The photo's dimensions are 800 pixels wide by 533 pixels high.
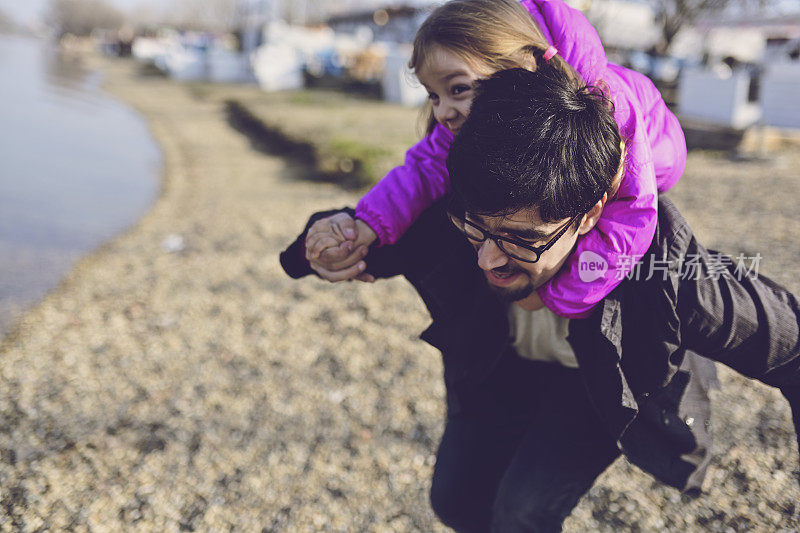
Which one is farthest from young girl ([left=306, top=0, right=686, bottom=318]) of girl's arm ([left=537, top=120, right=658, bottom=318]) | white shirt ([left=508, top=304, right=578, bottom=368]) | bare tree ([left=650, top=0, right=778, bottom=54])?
bare tree ([left=650, top=0, right=778, bottom=54])

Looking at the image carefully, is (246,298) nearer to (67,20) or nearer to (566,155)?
(566,155)

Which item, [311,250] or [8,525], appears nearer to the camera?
[311,250]

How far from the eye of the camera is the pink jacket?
5.01ft

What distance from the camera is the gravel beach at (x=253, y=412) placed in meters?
2.92

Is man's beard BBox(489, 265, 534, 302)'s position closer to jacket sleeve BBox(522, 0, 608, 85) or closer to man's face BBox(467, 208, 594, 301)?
man's face BBox(467, 208, 594, 301)

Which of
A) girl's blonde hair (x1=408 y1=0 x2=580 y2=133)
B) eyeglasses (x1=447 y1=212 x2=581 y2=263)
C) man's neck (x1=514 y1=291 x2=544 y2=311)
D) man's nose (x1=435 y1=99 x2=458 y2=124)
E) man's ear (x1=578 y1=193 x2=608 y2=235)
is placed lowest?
man's neck (x1=514 y1=291 x2=544 y2=311)

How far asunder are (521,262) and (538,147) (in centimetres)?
35

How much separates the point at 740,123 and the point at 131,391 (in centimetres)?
1169

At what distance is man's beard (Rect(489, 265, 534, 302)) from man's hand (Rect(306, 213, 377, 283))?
0.44 m

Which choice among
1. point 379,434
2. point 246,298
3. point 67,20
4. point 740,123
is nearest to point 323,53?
point 740,123

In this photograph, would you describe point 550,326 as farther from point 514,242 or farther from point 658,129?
point 658,129

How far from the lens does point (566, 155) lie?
1378mm

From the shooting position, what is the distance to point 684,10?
1487 cm

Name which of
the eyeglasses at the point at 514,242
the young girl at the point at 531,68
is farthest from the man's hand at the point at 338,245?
the eyeglasses at the point at 514,242
